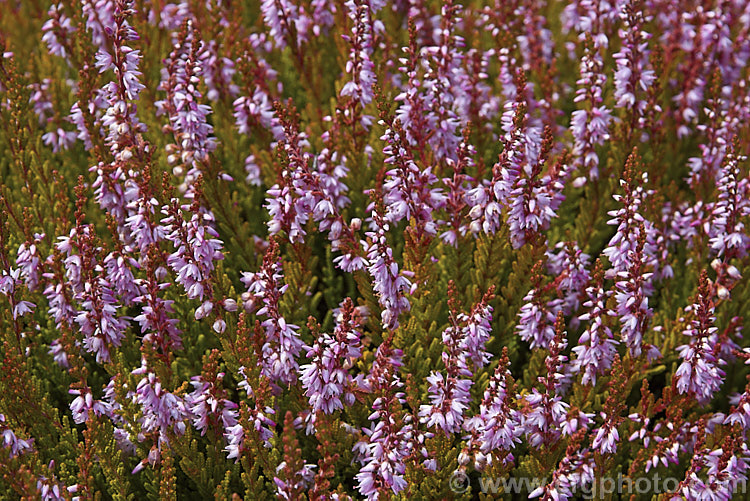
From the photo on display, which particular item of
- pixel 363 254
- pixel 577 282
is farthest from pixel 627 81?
pixel 363 254

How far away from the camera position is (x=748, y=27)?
22.2ft

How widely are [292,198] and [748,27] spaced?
4.98 meters

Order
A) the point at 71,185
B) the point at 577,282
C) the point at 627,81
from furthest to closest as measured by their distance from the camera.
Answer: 1. the point at 71,185
2. the point at 627,81
3. the point at 577,282

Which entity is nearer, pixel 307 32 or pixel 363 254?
pixel 363 254

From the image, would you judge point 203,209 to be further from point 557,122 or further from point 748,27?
point 748,27

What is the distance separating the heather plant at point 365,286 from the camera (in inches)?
146

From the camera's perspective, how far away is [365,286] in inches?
175

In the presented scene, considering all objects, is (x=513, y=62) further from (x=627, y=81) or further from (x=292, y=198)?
(x=292, y=198)

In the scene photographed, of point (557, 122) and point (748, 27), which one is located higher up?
point (748, 27)

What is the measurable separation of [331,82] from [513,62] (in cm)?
170

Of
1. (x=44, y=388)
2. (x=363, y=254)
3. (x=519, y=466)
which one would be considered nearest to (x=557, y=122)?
(x=363, y=254)

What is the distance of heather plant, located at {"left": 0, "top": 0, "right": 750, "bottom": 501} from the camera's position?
146 inches

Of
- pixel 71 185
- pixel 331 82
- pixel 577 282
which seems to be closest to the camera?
pixel 577 282

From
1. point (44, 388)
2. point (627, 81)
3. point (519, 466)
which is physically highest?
point (627, 81)
